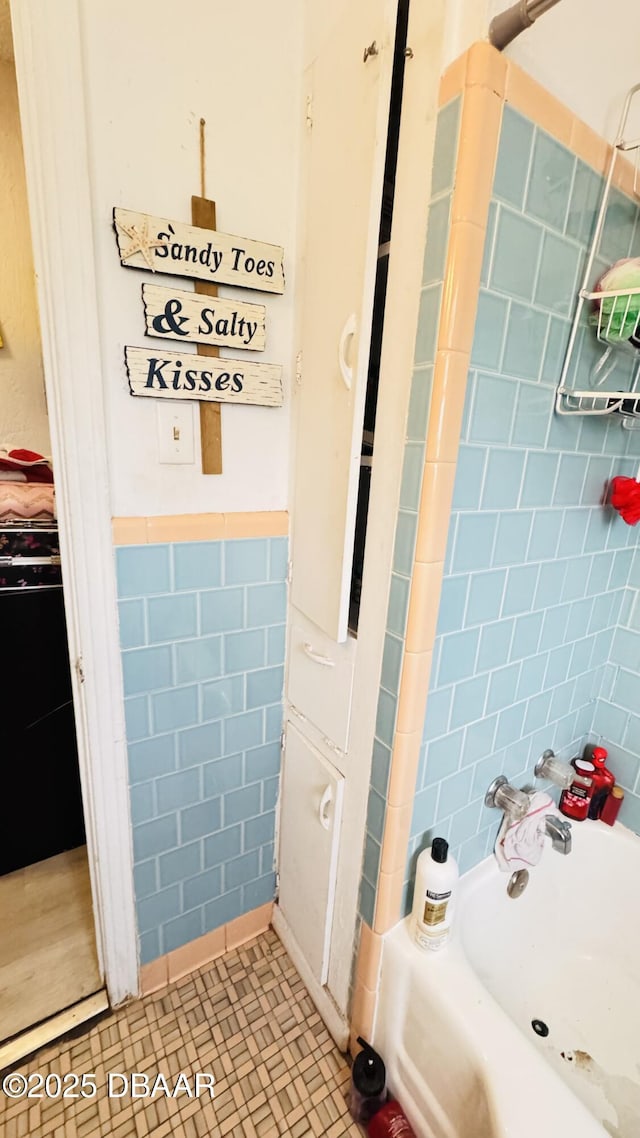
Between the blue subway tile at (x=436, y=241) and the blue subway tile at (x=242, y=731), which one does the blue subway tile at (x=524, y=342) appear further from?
the blue subway tile at (x=242, y=731)

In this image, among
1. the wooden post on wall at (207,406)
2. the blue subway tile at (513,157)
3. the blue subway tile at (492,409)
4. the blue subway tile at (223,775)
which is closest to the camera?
the blue subway tile at (513,157)

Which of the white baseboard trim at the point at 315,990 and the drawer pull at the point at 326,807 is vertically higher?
the drawer pull at the point at 326,807

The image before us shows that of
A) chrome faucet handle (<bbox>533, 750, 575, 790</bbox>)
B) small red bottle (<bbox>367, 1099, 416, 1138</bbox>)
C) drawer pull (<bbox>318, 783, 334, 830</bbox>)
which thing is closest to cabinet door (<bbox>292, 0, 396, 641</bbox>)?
drawer pull (<bbox>318, 783, 334, 830</bbox>)

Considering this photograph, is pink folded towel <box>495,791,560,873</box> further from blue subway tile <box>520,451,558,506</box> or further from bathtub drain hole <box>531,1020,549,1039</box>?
blue subway tile <box>520,451,558,506</box>

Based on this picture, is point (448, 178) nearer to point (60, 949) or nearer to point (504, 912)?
point (504, 912)

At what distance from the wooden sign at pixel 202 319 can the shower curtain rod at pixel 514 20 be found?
21.0 inches

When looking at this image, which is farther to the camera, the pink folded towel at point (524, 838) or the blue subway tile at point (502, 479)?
the pink folded towel at point (524, 838)

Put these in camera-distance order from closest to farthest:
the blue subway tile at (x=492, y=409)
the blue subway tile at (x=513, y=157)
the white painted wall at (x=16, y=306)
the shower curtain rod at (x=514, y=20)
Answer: the shower curtain rod at (x=514, y=20) < the blue subway tile at (x=513, y=157) < the blue subway tile at (x=492, y=409) < the white painted wall at (x=16, y=306)

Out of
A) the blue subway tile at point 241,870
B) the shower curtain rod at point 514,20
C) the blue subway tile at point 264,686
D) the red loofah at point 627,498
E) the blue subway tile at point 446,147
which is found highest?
the shower curtain rod at point 514,20

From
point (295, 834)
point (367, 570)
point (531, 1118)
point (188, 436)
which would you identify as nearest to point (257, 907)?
point (295, 834)

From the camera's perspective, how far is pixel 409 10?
0.76 metres

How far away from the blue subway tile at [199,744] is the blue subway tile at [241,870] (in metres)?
0.36

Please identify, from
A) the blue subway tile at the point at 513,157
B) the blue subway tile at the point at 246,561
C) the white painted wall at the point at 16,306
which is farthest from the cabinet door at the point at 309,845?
the white painted wall at the point at 16,306

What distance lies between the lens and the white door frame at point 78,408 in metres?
0.78
